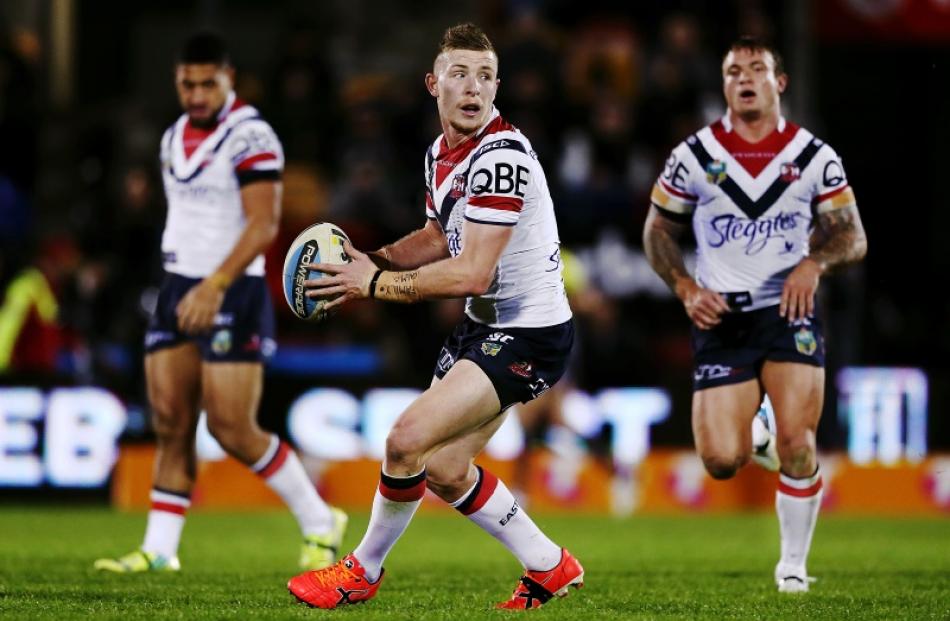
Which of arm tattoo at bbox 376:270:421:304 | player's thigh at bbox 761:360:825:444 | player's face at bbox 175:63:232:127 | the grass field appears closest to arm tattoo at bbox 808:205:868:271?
player's thigh at bbox 761:360:825:444

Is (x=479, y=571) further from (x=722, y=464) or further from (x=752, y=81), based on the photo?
(x=752, y=81)

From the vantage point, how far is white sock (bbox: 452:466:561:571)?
704 centimetres

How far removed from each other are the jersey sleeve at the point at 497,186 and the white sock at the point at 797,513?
2.32 m

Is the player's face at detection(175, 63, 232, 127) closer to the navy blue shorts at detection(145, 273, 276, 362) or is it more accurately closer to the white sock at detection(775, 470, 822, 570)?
the navy blue shorts at detection(145, 273, 276, 362)

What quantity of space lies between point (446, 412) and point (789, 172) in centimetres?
252

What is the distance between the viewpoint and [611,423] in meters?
15.3

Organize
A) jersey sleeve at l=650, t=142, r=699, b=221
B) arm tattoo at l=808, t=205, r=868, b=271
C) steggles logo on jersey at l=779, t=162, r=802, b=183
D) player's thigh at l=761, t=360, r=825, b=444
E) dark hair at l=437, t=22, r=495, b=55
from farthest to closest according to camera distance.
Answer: jersey sleeve at l=650, t=142, r=699, b=221
steggles logo on jersey at l=779, t=162, r=802, b=183
arm tattoo at l=808, t=205, r=868, b=271
player's thigh at l=761, t=360, r=825, b=444
dark hair at l=437, t=22, r=495, b=55

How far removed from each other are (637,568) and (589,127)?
28.6ft

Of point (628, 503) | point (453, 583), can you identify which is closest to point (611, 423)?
point (628, 503)

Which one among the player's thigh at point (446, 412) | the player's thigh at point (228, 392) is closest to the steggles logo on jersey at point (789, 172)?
the player's thigh at point (446, 412)

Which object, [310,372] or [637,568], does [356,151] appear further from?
[637,568]

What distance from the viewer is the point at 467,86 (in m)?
6.86

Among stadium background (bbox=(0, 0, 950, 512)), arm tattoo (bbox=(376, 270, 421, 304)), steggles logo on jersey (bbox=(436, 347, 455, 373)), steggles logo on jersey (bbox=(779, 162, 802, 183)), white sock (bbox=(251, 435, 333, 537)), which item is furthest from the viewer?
stadium background (bbox=(0, 0, 950, 512))

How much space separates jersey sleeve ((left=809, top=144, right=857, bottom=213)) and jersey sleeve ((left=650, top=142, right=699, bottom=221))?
59 centimetres
